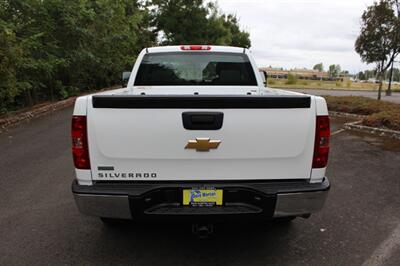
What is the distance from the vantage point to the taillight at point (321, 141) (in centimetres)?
288

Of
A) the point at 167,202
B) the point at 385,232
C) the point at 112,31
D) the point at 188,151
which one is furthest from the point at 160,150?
the point at 112,31

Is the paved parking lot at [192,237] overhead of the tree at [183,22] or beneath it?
beneath

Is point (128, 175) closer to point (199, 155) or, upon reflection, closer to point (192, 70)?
point (199, 155)

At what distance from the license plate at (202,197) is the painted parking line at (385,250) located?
150cm

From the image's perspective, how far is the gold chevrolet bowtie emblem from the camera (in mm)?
2801

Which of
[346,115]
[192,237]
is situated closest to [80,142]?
[192,237]

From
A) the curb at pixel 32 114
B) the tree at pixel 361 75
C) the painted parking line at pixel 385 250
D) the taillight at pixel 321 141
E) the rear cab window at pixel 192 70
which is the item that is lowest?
the tree at pixel 361 75

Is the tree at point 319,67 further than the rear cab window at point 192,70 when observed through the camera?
Yes

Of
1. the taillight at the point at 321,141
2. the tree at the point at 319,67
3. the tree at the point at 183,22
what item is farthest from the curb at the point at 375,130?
the tree at the point at 319,67

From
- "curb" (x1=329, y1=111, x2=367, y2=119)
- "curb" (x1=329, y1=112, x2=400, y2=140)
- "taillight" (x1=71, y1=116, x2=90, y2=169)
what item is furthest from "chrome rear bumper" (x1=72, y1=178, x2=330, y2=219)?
"curb" (x1=329, y1=111, x2=367, y2=119)

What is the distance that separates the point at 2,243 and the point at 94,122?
70.2 inches

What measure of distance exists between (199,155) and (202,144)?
0.09m

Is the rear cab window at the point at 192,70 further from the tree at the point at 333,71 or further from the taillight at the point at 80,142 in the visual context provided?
the tree at the point at 333,71

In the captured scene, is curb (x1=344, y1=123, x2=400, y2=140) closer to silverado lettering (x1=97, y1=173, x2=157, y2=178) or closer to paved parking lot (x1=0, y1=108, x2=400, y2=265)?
paved parking lot (x1=0, y1=108, x2=400, y2=265)
